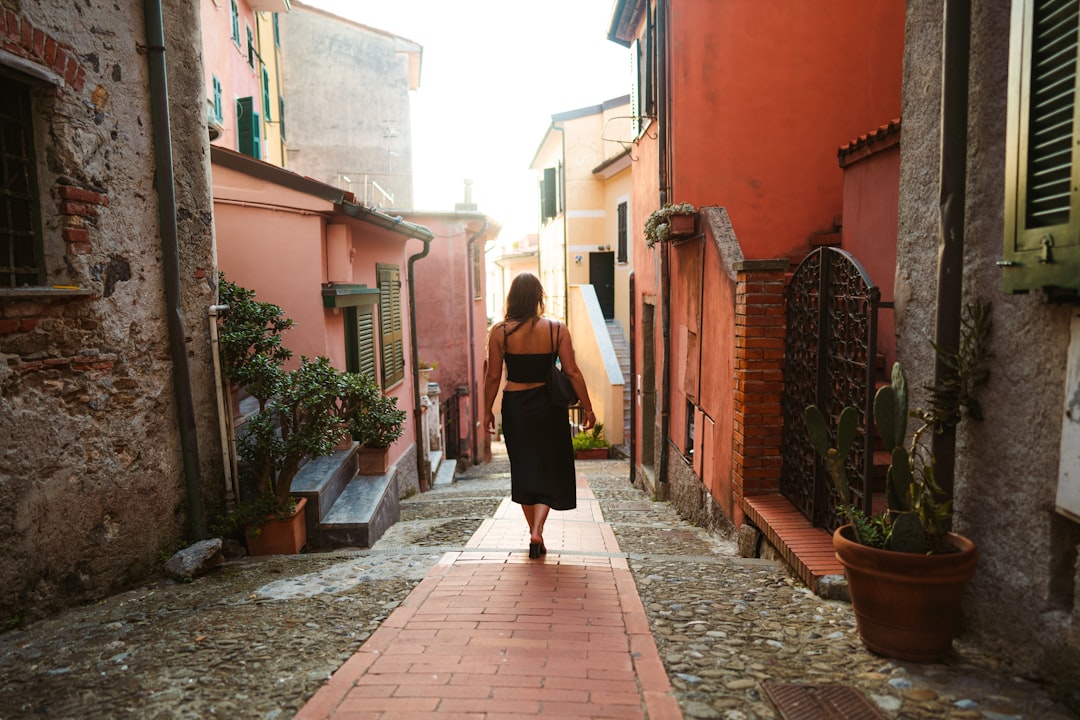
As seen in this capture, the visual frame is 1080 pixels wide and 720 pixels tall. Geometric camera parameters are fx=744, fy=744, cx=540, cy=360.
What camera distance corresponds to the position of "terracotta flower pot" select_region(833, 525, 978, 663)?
290 centimetres

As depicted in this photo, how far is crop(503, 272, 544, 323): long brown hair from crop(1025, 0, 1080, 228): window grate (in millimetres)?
2779

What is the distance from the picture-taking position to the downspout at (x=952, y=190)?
3.18m

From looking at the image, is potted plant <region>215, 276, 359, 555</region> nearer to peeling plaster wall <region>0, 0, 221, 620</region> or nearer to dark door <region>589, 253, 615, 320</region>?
peeling plaster wall <region>0, 0, 221, 620</region>

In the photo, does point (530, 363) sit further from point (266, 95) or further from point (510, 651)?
point (266, 95)

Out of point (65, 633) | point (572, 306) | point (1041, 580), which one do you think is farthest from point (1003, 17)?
point (572, 306)

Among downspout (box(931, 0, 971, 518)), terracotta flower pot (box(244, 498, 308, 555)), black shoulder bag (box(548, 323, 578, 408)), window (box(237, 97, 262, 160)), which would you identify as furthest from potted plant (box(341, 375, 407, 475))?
window (box(237, 97, 262, 160))

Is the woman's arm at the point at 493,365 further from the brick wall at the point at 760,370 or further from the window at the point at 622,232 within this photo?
the window at the point at 622,232

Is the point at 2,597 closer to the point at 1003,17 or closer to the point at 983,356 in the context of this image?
the point at 983,356

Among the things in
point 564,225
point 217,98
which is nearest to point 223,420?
point 217,98

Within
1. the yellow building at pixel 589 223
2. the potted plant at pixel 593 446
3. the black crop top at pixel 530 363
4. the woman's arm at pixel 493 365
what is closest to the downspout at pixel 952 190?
the black crop top at pixel 530 363

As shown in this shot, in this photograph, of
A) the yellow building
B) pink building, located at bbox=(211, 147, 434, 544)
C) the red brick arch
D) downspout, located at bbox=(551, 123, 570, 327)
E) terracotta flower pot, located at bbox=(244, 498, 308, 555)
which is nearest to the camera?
the red brick arch

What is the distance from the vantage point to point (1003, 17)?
3.01 meters

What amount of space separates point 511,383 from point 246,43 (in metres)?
13.3

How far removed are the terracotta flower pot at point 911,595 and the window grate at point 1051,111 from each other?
A: 1.32 m
